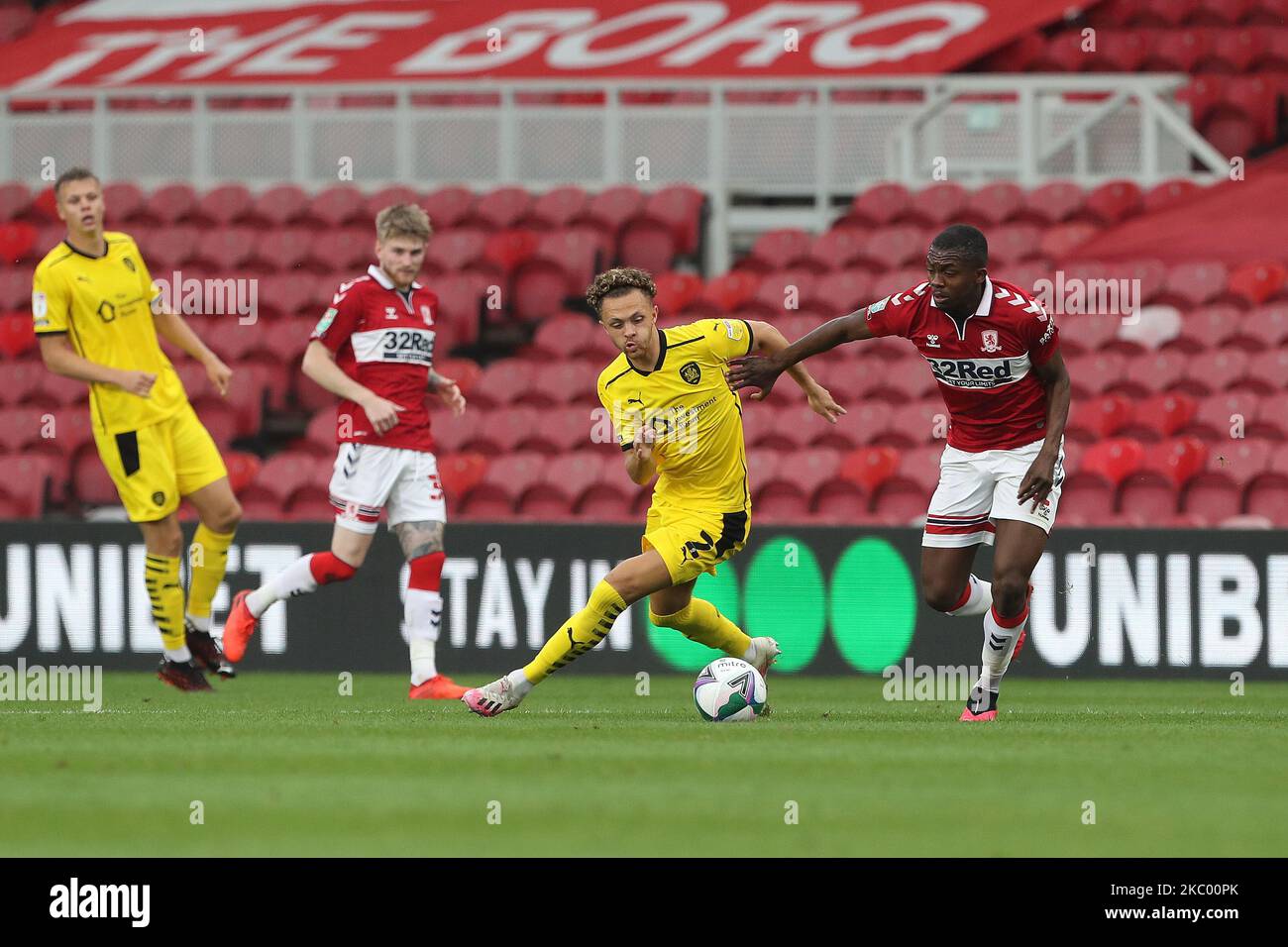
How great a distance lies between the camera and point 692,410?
805 centimetres

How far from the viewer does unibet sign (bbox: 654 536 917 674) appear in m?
11.7

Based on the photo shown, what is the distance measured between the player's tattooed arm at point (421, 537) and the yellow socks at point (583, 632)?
2.02m

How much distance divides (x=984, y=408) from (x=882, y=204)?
817cm

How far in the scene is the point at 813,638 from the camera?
1171 centimetres

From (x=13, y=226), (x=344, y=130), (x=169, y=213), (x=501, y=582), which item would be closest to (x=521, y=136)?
(x=344, y=130)

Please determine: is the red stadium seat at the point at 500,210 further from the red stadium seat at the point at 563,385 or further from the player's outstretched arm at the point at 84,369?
the player's outstretched arm at the point at 84,369

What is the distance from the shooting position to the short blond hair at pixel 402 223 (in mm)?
9383

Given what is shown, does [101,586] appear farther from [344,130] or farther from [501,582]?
[344,130]

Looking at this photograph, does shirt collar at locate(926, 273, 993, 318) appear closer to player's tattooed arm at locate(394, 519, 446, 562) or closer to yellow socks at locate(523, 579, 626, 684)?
yellow socks at locate(523, 579, 626, 684)

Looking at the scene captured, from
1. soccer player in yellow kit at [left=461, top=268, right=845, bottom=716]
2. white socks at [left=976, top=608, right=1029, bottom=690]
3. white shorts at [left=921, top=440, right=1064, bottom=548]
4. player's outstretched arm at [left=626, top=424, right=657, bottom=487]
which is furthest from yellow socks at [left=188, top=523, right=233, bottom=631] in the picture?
white socks at [left=976, top=608, right=1029, bottom=690]

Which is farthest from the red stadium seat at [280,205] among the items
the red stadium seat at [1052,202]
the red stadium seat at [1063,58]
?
the red stadium seat at [1063,58]

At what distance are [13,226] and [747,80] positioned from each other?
6411mm

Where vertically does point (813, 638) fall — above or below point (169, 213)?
below

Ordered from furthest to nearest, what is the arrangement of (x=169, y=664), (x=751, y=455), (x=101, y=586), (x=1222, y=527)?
1. (x=751, y=455)
2. (x=101, y=586)
3. (x=1222, y=527)
4. (x=169, y=664)
